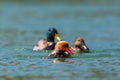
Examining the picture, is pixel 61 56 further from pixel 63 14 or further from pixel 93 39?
pixel 63 14

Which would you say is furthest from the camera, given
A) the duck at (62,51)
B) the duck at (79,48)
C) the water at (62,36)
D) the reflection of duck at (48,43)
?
the reflection of duck at (48,43)

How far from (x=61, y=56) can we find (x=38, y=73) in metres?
4.15

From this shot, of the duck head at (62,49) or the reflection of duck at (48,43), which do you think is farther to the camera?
the reflection of duck at (48,43)

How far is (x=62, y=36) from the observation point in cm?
3209

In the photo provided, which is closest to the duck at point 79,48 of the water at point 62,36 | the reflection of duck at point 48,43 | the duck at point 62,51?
the water at point 62,36

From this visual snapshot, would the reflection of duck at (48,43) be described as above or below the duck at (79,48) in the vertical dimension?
above

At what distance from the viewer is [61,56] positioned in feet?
75.9

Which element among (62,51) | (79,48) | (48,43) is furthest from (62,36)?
(62,51)

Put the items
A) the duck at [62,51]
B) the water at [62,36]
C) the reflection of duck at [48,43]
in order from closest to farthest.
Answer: the water at [62,36] → the duck at [62,51] → the reflection of duck at [48,43]

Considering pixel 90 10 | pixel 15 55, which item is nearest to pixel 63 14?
pixel 90 10

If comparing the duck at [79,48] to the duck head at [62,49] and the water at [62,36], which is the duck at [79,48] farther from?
the duck head at [62,49]

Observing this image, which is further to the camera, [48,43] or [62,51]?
[48,43]

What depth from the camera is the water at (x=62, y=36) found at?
19109 millimetres

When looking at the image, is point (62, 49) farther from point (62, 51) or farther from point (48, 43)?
point (48, 43)
